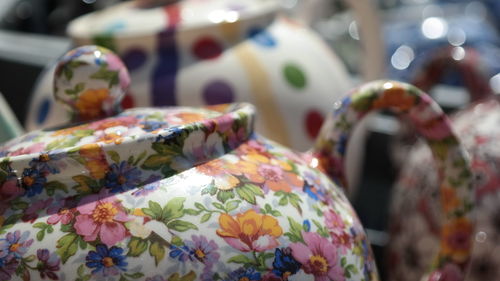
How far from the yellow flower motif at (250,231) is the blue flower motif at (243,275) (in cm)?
1

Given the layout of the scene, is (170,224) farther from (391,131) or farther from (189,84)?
(391,131)

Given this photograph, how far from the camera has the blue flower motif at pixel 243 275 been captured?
0.49m

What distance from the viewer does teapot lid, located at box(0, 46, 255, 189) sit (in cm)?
50

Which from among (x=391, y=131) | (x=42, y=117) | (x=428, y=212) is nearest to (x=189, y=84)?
(x=42, y=117)

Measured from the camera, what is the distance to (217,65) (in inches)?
31.9

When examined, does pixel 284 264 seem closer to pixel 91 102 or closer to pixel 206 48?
pixel 91 102

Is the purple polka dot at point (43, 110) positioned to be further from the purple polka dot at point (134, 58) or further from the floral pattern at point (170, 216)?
the floral pattern at point (170, 216)

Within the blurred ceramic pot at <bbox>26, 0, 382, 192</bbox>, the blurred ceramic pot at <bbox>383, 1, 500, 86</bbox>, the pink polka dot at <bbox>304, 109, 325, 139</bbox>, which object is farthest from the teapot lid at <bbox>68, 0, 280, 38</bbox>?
the blurred ceramic pot at <bbox>383, 1, 500, 86</bbox>

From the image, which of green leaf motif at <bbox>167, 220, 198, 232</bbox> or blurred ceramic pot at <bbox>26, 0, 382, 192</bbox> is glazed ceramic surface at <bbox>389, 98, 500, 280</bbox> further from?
green leaf motif at <bbox>167, 220, 198, 232</bbox>

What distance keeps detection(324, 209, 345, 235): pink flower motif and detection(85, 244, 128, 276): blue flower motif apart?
0.48 feet

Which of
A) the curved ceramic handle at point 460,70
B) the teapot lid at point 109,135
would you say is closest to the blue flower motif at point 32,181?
the teapot lid at point 109,135

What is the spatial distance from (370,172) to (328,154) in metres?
0.54

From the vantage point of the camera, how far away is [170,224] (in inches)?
19.1

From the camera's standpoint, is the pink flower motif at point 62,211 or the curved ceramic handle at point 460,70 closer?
the pink flower motif at point 62,211
